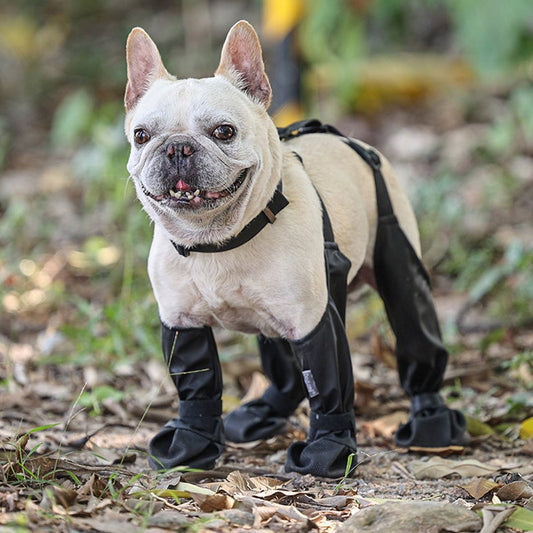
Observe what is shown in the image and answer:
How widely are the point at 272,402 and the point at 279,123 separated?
4388 millimetres

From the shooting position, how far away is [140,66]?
3.35 metres

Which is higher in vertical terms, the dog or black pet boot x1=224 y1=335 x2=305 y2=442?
the dog

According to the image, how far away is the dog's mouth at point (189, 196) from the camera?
2.98m

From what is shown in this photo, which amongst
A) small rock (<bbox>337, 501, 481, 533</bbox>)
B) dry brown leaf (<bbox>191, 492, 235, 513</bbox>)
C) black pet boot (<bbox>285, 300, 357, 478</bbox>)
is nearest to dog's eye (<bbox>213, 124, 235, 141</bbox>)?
black pet boot (<bbox>285, 300, 357, 478</bbox>)

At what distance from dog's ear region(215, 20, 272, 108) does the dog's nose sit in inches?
17.4

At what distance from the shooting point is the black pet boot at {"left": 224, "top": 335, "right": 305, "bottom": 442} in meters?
4.03

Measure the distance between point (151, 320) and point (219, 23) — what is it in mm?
8666

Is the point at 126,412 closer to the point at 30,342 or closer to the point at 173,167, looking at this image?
the point at 30,342

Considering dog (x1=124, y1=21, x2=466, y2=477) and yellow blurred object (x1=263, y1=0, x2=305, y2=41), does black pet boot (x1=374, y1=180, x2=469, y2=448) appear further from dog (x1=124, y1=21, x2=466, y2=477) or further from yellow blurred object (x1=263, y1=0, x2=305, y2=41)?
yellow blurred object (x1=263, y1=0, x2=305, y2=41)

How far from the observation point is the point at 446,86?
10.4 metres

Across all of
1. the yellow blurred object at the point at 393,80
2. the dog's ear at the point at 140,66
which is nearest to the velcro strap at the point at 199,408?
the dog's ear at the point at 140,66

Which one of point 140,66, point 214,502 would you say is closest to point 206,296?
point 214,502

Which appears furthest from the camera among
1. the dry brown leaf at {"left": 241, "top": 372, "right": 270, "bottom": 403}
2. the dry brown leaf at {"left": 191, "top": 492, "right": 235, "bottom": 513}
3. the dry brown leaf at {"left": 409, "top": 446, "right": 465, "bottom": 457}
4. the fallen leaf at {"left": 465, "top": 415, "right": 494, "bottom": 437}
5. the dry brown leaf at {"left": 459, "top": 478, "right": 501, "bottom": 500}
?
the dry brown leaf at {"left": 241, "top": 372, "right": 270, "bottom": 403}

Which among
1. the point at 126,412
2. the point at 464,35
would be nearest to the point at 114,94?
the point at 464,35
